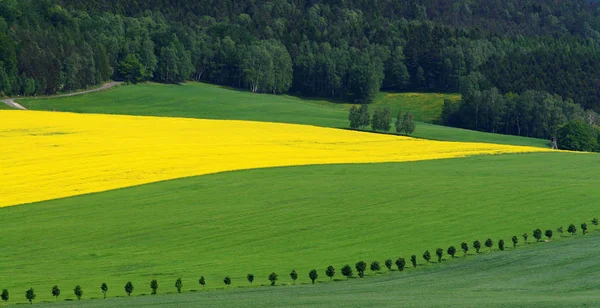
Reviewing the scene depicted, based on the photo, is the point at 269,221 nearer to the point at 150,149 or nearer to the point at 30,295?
the point at 30,295

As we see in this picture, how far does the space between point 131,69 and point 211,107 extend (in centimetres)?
2642

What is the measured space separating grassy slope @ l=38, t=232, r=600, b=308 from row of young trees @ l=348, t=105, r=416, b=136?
2604 inches

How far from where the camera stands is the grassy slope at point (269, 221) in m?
58.5

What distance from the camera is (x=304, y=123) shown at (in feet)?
430

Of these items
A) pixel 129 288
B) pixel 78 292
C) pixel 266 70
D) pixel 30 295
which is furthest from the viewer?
pixel 266 70

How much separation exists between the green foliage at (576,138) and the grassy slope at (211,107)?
239cm

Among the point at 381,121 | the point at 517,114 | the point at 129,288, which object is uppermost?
the point at 517,114

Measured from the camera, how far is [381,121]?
127438mm

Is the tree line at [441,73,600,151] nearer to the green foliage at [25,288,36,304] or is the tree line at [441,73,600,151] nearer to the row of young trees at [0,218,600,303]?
the row of young trees at [0,218,600,303]

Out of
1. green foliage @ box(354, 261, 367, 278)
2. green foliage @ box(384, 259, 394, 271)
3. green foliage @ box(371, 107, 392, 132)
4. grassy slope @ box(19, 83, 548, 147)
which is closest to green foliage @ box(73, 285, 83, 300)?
green foliage @ box(354, 261, 367, 278)

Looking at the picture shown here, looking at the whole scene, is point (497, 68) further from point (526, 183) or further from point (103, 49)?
point (526, 183)

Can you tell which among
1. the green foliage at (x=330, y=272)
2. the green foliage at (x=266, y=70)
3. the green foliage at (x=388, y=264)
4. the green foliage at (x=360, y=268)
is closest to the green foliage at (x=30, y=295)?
the green foliage at (x=330, y=272)

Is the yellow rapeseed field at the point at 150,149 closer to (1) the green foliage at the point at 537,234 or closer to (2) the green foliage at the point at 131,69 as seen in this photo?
(1) the green foliage at the point at 537,234

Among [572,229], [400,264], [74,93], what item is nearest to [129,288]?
[400,264]
